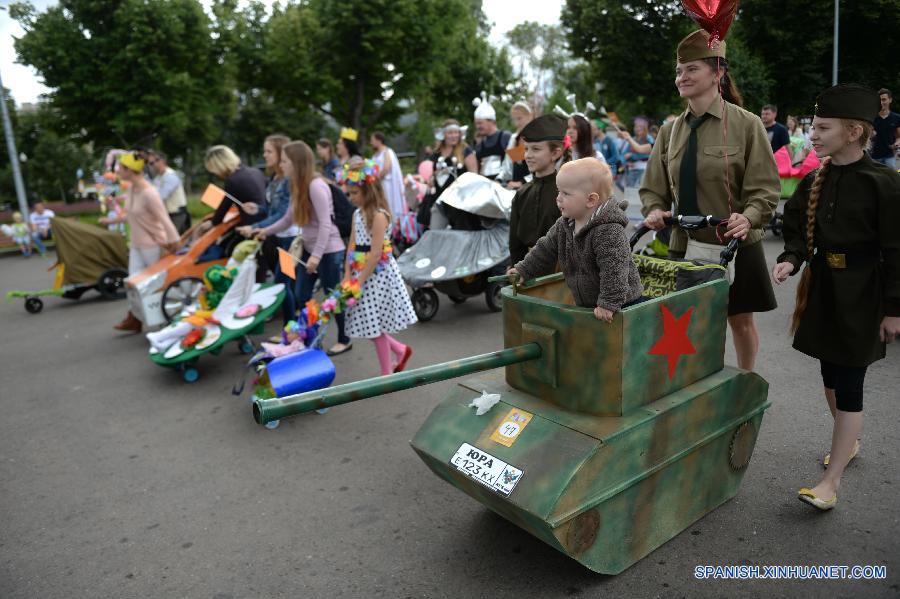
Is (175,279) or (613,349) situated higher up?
(613,349)

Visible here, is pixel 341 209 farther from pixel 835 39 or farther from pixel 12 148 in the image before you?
pixel 12 148

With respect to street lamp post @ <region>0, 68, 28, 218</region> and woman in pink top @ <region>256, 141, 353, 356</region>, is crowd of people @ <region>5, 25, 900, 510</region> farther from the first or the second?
street lamp post @ <region>0, 68, 28, 218</region>

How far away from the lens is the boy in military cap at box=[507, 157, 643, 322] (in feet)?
8.09

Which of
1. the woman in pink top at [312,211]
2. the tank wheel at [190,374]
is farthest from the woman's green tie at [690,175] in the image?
the tank wheel at [190,374]

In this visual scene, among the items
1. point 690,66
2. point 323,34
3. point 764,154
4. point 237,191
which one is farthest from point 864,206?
point 323,34

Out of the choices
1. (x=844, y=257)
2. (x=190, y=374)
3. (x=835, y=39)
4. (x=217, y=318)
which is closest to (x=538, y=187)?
(x=844, y=257)

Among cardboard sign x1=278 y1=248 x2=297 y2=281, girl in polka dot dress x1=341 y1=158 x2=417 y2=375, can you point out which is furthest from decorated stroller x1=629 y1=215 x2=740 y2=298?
cardboard sign x1=278 y1=248 x2=297 y2=281

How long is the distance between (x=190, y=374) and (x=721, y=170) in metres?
4.51

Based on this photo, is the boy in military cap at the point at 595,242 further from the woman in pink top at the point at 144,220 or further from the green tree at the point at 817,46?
the woman in pink top at the point at 144,220

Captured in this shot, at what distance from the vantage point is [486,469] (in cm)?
Answer: 257

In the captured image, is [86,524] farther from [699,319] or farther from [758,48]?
[758,48]

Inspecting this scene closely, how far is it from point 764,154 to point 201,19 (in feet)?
82.2

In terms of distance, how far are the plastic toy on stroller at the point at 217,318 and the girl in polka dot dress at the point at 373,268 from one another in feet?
4.12

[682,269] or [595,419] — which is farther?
[682,269]
